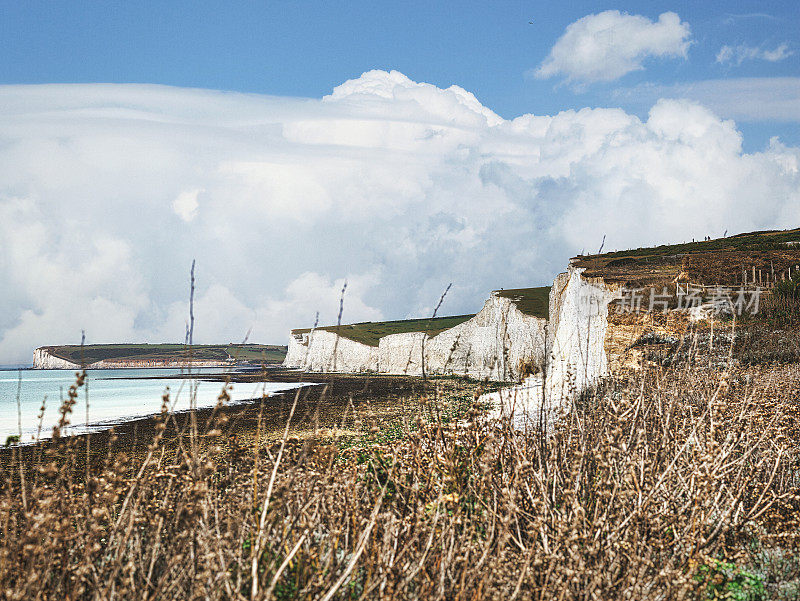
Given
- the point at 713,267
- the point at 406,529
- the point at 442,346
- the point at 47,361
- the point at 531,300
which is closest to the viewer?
the point at 406,529

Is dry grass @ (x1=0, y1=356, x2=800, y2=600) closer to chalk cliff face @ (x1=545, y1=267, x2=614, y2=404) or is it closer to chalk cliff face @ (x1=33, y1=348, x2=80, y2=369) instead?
chalk cliff face @ (x1=545, y1=267, x2=614, y2=404)

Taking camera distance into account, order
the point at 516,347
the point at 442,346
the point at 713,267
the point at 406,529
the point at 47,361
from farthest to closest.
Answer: the point at 47,361, the point at 442,346, the point at 516,347, the point at 713,267, the point at 406,529

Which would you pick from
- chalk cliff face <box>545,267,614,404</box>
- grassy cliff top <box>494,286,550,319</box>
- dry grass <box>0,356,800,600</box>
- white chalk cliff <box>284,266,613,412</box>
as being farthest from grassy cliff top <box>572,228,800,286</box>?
grassy cliff top <box>494,286,550,319</box>

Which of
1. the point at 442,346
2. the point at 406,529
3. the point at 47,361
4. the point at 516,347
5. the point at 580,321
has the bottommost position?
the point at 47,361

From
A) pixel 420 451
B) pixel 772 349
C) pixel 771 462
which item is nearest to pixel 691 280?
pixel 772 349

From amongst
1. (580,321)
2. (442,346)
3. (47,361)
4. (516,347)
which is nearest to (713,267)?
(580,321)

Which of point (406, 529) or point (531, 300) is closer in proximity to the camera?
point (406, 529)

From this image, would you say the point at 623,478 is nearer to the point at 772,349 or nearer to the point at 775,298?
the point at 772,349

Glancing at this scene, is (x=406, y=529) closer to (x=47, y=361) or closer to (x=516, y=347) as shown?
(x=516, y=347)
